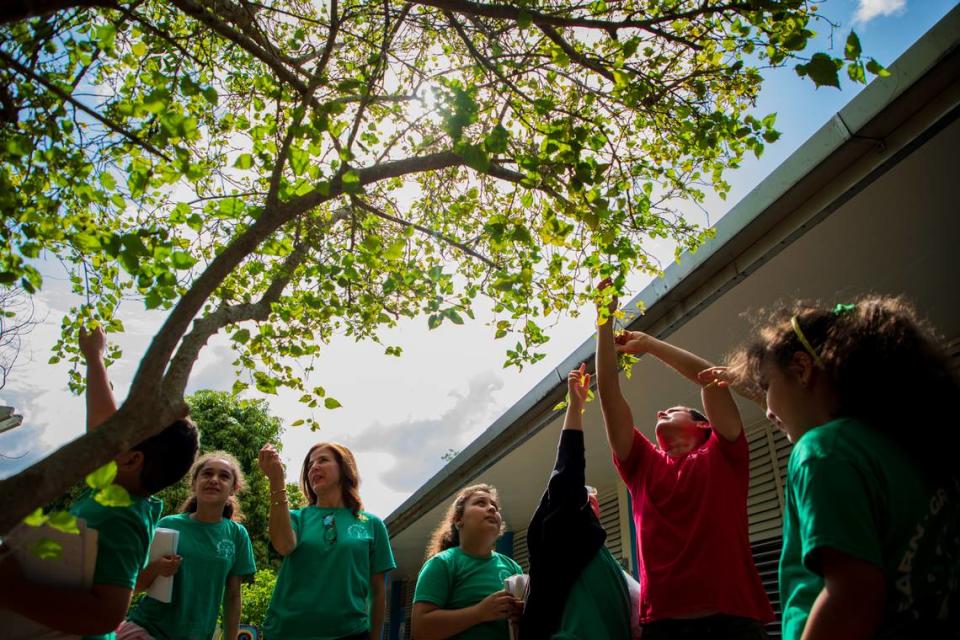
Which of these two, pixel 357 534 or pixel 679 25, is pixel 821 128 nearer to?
pixel 679 25

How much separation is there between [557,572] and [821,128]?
2.46m

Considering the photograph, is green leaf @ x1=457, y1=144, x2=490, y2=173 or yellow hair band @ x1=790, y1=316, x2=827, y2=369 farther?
green leaf @ x1=457, y1=144, x2=490, y2=173

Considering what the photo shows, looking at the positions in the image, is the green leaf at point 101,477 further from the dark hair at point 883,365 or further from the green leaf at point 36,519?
the dark hair at point 883,365

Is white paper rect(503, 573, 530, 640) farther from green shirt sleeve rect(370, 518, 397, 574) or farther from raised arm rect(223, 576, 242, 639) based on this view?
raised arm rect(223, 576, 242, 639)

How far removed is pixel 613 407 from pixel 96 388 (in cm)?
209

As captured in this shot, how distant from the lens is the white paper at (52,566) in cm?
186

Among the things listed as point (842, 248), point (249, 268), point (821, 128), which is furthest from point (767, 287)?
point (249, 268)

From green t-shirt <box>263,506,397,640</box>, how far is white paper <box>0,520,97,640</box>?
1.39 m

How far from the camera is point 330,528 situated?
12.0 ft

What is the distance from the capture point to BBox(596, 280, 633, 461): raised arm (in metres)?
2.95

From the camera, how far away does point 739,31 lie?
321cm

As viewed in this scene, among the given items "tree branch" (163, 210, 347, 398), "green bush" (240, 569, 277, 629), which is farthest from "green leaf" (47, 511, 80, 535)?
"green bush" (240, 569, 277, 629)

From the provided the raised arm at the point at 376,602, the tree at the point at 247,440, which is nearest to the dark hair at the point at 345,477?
the raised arm at the point at 376,602

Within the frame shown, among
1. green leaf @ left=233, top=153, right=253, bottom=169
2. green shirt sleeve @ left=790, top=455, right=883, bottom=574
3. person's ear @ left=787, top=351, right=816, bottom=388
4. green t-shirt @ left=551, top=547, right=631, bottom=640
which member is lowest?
green t-shirt @ left=551, top=547, right=631, bottom=640
